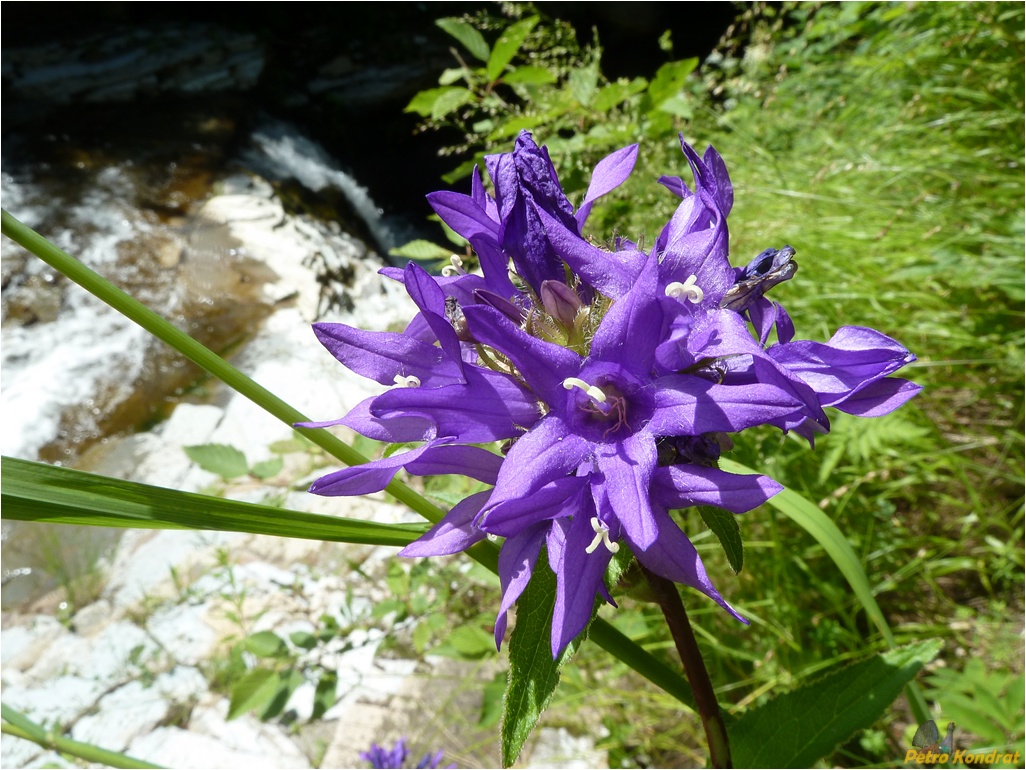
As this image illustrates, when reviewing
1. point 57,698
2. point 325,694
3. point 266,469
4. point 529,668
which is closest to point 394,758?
point 325,694

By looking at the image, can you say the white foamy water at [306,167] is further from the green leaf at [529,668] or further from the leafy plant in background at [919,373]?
the green leaf at [529,668]

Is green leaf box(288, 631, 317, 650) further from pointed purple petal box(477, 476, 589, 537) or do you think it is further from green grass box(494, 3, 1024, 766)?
pointed purple petal box(477, 476, 589, 537)

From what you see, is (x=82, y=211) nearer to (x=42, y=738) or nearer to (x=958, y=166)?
(x=42, y=738)

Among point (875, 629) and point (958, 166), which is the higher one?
point (958, 166)

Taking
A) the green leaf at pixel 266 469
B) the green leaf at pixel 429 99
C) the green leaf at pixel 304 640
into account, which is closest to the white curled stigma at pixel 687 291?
the green leaf at pixel 266 469

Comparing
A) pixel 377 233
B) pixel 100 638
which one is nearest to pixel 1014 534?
pixel 100 638

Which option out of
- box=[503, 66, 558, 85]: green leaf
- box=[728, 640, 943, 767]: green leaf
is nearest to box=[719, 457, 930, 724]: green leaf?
box=[728, 640, 943, 767]: green leaf

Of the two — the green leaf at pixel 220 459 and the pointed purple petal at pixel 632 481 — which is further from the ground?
the green leaf at pixel 220 459
